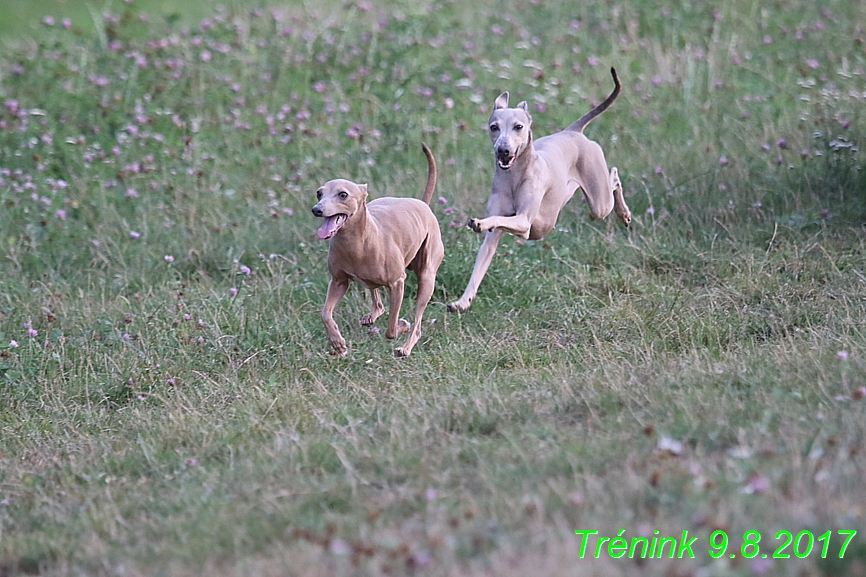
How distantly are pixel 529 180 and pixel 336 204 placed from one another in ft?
4.95

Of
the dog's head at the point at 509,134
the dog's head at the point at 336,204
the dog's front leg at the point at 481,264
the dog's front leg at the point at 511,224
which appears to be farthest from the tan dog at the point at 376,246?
the dog's head at the point at 509,134

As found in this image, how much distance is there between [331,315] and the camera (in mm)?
5969

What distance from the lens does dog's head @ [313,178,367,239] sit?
536 centimetres

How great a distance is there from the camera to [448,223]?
27.8 ft

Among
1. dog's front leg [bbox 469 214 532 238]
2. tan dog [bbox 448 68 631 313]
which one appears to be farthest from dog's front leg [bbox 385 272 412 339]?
dog's front leg [bbox 469 214 532 238]

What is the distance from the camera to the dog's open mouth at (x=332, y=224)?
532 cm

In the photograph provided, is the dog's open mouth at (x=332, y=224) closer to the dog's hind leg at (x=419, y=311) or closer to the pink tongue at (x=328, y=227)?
the pink tongue at (x=328, y=227)

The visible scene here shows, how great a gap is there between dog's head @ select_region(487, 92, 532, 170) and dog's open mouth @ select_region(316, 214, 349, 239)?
3.64 ft

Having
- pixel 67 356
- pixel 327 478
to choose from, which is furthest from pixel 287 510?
pixel 67 356

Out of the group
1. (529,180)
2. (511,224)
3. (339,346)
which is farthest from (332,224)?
(529,180)

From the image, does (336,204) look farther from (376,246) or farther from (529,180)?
(529,180)

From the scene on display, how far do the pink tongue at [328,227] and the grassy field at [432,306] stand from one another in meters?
0.97

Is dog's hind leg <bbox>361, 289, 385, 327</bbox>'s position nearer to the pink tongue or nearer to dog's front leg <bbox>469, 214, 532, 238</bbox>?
dog's front leg <bbox>469, 214, 532, 238</bbox>

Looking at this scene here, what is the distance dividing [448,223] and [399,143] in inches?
86.1
